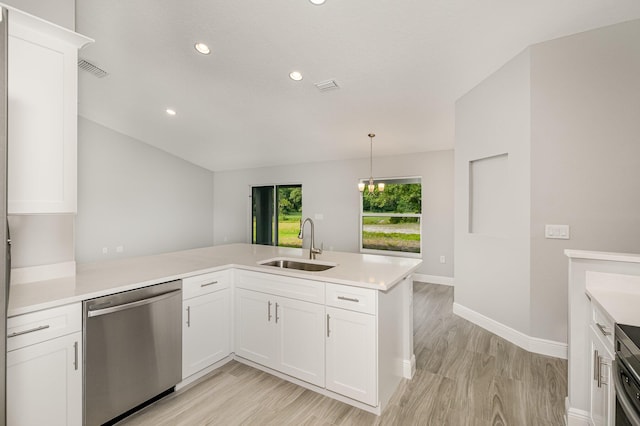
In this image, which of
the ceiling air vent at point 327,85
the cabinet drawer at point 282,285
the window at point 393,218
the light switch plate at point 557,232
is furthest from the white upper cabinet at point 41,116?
the window at point 393,218

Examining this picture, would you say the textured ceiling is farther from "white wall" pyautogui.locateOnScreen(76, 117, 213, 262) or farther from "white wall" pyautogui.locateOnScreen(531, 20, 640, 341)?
"white wall" pyautogui.locateOnScreen(76, 117, 213, 262)

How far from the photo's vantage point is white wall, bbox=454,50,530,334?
9.12ft

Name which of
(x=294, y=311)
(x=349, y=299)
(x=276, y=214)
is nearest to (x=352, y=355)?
(x=349, y=299)

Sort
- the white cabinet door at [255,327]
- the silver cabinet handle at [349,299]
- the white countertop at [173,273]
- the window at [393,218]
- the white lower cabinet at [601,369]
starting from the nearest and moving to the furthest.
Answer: the white lower cabinet at [601,369] → the white countertop at [173,273] → the silver cabinet handle at [349,299] → the white cabinet door at [255,327] → the window at [393,218]

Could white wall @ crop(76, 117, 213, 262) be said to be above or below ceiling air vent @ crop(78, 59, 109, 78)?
below

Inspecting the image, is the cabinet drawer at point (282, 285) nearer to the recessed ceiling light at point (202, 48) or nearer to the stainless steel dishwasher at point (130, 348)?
the stainless steel dishwasher at point (130, 348)

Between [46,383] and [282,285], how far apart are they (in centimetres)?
137

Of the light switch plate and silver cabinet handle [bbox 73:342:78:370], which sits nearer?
silver cabinet handle [bbox 73:342:78:370]

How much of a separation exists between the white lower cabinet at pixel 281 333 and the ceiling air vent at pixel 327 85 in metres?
2.53

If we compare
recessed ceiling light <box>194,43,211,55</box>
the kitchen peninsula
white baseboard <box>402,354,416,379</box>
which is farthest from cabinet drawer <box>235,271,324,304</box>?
recessed ceiling light <box>194,43,211,55</box>

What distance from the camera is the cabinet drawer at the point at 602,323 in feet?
4.04

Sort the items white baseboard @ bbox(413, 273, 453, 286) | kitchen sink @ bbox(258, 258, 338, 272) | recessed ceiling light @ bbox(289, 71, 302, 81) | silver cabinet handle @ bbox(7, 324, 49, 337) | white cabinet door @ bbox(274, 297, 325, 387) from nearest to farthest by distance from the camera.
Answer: silver cabinet handle @ bbox(7, 324, 49, 337), white cabinet door @ bbox(274, 297, 325, 387), kitchen sink @ bbox(258, 258, 338, 272), recessed ceiling light @ bbox(289, 71, 302, 81), white baseboard @ bbox(413, 273, 453, 286)

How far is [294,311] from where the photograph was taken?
2.12 metres

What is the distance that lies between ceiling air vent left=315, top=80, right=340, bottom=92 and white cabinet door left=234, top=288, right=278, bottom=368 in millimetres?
2534
